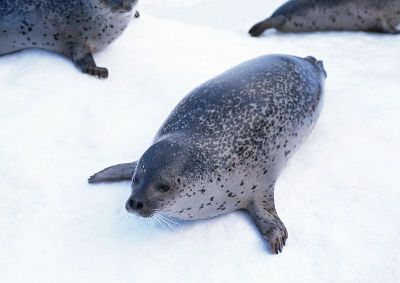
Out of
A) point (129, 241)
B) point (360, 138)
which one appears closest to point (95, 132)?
point (129, 241)

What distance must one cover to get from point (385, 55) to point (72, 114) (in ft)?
8.48

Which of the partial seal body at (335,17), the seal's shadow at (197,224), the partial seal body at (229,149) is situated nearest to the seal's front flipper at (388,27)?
the partial seal body at (335,17)

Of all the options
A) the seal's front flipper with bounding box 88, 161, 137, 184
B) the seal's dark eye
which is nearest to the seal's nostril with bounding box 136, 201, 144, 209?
the seal's dark eye

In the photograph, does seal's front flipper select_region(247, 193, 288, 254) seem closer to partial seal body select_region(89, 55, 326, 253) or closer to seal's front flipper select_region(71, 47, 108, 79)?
partial seal body select_region(89, 55, 326, 253)

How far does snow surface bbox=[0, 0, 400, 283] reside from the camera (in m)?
2.37

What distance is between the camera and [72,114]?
343 cm

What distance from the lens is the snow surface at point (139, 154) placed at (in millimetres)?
2365

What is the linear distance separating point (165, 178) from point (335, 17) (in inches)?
131

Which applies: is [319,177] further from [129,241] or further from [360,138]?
[129,241]

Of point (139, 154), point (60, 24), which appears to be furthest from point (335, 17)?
point (139, 154)

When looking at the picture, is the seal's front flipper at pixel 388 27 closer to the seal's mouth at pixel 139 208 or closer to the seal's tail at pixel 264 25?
the seal's tail at pixel 264 25

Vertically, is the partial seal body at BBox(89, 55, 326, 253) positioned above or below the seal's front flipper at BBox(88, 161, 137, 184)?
above

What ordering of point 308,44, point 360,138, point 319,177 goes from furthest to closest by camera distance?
point 308,44 < point 360,138 < point 319,177

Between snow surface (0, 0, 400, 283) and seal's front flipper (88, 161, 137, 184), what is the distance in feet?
0.14
